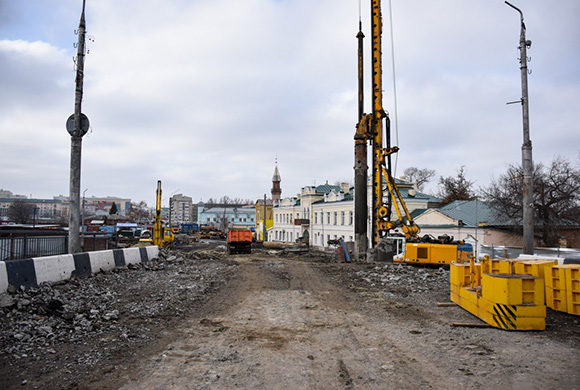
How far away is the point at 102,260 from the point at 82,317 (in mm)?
6391

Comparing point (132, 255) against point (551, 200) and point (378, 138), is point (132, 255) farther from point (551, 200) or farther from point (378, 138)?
→ point (551, 200)

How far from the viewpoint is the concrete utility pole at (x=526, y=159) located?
44.8ft

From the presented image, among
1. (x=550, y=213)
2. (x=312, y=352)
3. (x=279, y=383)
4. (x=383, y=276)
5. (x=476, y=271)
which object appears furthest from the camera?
(x=550, y=213)

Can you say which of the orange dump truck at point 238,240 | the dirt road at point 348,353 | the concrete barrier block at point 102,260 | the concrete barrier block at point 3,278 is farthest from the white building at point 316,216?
the concrete barrier block at point 3,278

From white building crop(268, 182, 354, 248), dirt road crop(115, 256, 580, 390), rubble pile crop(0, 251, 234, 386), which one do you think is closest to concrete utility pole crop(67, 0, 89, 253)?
rubble pile crop(0, 251, 234, 386)

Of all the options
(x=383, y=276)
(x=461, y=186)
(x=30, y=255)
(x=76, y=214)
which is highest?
(x=461, y=186)

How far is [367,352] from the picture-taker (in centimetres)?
678

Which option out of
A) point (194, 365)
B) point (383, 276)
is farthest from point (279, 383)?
point (383, 276)

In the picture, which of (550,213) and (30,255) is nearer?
(30,255)

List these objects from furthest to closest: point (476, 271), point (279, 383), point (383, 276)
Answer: point (383, 276) < point (476, 271) < point (279, 383)

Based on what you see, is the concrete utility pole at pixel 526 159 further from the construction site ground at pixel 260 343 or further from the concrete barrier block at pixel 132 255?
the concrete barrier block at pixel 132 255

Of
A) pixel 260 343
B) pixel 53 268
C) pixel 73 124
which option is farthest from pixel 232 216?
pixel 260 343

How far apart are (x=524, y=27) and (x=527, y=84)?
6.29 ft

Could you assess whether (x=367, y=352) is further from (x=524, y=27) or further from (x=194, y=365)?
(x=524, y=27)
